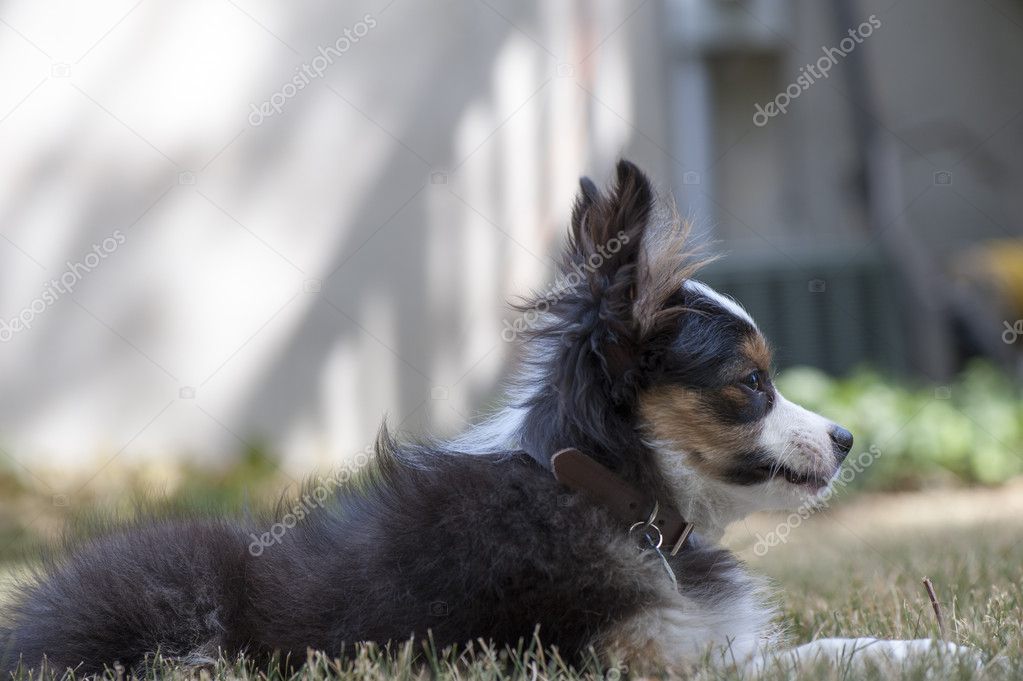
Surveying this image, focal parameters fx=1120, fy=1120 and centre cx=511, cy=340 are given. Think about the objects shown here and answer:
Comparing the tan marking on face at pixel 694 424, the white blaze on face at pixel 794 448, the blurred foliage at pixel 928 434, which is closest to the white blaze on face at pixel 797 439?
the white blaze on face at pixel 794 448

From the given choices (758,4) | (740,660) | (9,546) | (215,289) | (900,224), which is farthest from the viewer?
(758,4)

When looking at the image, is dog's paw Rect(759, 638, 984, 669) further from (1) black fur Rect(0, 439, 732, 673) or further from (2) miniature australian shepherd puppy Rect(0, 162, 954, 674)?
(1) black fur Rect(0, 439, 732, 673)

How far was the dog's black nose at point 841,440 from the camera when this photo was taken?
11.4 ft

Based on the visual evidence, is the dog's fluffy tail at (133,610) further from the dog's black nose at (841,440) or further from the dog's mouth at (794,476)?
the dog's black nose at (841,440)

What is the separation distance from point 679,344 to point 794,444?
0.48 meters

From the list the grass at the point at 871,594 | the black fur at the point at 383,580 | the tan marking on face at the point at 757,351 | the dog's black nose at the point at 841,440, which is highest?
the tan marking on face at the point at 757,351

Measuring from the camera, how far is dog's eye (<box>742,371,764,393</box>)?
331cm

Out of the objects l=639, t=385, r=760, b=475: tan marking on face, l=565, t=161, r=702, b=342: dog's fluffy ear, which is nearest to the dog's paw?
l=639, t=385, r=760, b=475: tan marking on face

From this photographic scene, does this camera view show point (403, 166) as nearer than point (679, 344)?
No

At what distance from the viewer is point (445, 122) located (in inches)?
348

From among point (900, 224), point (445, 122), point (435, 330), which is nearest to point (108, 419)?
point (435, 330)

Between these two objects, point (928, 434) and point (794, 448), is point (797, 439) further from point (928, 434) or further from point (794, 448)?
point (928, 434)

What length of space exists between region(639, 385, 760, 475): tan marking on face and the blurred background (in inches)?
153

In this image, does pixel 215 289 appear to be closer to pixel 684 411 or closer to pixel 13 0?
pixel 13 0
